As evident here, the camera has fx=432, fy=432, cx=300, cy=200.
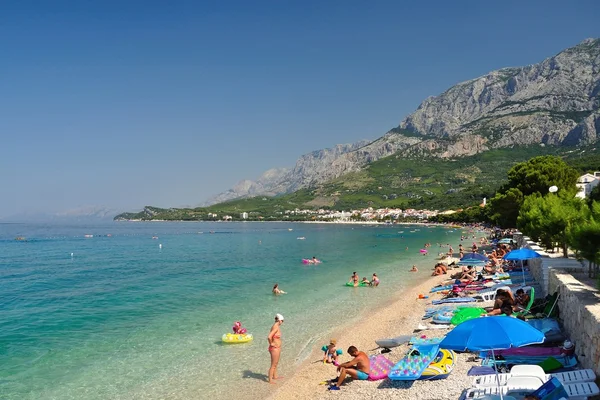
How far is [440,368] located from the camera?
37.9ft

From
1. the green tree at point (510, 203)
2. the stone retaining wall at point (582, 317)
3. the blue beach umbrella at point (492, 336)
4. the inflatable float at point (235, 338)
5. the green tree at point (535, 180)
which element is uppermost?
the green tree at point (535, 180)

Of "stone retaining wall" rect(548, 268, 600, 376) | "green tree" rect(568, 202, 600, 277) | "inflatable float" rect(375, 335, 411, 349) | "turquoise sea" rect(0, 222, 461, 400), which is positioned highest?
"green tree" rect(568, 202, 600, 277)

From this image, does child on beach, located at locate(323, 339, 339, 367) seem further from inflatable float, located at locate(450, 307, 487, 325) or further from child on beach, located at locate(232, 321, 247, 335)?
inflatable float, located at locate(450, 307, 487, 325)

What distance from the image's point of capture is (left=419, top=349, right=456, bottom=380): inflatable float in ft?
37.4

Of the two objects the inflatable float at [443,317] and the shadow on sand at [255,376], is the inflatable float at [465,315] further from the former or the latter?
the shadow on sand at [255,376]

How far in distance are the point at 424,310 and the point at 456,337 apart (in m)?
14.9

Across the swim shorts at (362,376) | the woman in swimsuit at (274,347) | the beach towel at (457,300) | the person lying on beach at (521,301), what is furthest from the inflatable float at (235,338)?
the beach towel at (457,300)

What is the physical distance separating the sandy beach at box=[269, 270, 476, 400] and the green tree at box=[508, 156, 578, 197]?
105 feet

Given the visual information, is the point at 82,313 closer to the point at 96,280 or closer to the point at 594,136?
the point at 96,280

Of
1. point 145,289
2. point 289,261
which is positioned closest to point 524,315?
point 145,289

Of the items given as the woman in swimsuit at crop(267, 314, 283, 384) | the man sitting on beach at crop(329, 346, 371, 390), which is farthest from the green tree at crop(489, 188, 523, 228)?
the woman in swimsuit at crop(267, 314, 283, 384)

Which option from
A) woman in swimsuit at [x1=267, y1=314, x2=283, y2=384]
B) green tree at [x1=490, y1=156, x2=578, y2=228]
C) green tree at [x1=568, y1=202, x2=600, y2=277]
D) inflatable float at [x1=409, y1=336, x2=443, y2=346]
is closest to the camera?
green tree at [x1=568, y1=202, x2=600, y2=277]

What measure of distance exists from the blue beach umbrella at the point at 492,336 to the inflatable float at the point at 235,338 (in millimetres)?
11931

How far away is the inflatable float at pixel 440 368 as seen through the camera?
1139 cm
